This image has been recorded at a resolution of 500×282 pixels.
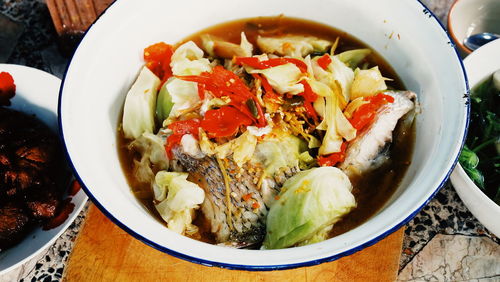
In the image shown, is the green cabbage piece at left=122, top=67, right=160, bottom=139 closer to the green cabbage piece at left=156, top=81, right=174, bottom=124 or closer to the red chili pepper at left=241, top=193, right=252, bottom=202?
the green cabbage piece at left=156, top=81, right=174, bottom=124

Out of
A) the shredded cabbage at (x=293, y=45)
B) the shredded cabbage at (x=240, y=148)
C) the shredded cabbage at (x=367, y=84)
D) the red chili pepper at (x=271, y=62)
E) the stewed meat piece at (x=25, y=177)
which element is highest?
the red chili pepper at (x=271, y=62)

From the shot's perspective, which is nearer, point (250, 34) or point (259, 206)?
point (259, 206)

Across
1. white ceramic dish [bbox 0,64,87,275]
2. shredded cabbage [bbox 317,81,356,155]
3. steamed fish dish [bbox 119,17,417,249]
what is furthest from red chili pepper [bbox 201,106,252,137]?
white ceramic dish [bbox 0,64,87,275]

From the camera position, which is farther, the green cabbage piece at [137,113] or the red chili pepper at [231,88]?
the green cabbage piece at [137,113]

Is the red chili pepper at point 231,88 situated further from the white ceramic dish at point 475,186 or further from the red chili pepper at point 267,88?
the white ceramic dish at point 475,186

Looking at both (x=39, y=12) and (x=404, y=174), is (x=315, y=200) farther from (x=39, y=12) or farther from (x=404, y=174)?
(x=39, y=12)

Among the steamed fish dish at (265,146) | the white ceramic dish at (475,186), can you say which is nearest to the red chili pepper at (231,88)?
the steamed fish dish at (265,146)

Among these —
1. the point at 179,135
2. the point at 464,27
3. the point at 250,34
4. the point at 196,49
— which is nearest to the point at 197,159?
the point at 179,135
